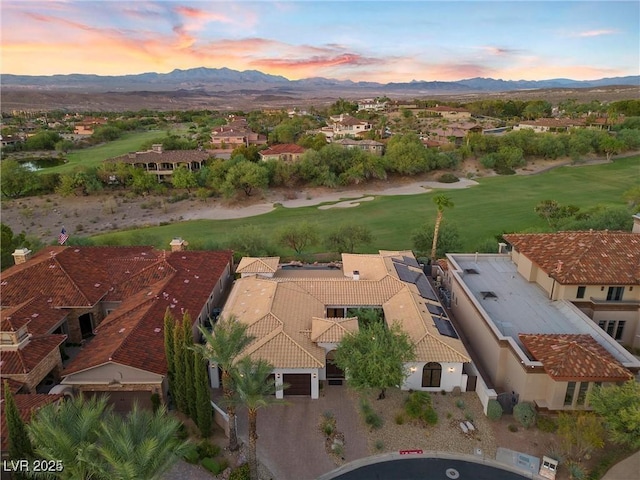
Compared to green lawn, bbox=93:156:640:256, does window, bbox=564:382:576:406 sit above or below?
above

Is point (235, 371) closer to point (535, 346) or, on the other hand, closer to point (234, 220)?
point (535, 346)

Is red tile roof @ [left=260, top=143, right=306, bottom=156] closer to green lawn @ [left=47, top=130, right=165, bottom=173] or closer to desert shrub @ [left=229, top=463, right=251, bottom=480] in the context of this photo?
green lawn @ [left=47, top=130, right=165, bottom=173]

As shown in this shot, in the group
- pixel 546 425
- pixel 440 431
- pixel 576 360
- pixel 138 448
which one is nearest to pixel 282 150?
pixel 440 431

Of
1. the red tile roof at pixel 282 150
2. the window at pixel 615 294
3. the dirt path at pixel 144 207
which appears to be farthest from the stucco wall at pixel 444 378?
the red tile roof at pixel 282 150

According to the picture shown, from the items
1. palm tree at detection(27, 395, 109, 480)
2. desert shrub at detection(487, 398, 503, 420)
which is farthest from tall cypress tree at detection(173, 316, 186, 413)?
desert shrub at detection(487, 398, 503, 420)

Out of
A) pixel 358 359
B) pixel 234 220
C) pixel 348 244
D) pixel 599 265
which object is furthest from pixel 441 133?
pixel 358 359

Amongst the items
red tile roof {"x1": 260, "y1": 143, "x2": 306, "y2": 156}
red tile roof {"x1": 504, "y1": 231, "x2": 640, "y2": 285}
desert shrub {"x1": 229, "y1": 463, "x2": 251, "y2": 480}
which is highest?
red tile roof {"x1": 504, "y1": 231, "x2": 640, "y2": 285}

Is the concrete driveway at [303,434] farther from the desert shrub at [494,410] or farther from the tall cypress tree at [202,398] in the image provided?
the desert shrub at [494,410]
